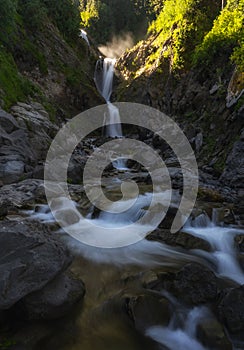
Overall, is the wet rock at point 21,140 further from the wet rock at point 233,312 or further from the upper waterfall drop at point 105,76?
the upper waterfall drop at point 105,76

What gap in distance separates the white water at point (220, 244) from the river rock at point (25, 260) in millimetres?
3235

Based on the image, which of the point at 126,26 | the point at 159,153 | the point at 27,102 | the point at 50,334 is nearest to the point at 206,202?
the point at 50,334

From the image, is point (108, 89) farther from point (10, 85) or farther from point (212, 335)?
point (212, 335)

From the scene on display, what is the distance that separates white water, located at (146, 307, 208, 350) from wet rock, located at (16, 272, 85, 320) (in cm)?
118

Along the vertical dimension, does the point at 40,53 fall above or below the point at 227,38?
above

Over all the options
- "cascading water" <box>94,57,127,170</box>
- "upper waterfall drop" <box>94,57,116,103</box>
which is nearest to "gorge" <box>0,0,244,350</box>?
"cascading water" <box>94,57,127,170</box>

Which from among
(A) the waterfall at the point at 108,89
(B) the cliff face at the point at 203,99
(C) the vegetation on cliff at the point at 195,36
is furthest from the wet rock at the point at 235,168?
(A) the waterfall at the point at 108,89

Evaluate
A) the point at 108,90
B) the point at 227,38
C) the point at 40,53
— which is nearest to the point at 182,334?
the point at 227,38

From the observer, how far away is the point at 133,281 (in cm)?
488

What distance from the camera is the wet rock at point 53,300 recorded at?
3.79 m

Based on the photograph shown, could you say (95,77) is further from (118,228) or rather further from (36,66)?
(118,228)

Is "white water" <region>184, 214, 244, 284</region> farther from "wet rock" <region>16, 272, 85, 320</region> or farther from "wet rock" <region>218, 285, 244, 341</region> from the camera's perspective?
"wet rock" <region>16, 272, 85, 320</region>

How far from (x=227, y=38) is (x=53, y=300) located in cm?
1695

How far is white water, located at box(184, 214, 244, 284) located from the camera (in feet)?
18.4
